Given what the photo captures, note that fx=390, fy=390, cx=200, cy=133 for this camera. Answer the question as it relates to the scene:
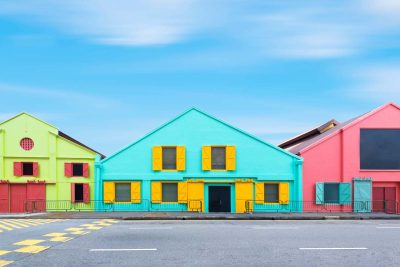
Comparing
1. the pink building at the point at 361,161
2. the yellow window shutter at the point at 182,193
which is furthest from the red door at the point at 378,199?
the yellow window shutter at the point at 182,193

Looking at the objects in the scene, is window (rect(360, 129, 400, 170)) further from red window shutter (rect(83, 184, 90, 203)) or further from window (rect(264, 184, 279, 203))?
red window shutter (rect(83, 184, 90, 203))

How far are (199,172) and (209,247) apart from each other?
14949 mm

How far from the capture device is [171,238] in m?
13.3

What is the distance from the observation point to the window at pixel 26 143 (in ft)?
87.9

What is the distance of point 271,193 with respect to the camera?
26438 millimetres

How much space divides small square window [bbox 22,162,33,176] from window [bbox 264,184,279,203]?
16.1 metres

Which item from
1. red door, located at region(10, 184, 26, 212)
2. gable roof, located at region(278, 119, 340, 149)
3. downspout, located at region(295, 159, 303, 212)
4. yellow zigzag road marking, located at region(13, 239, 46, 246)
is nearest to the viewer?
yellow zigzag road marking, located at region(13, 239, 46, 246)

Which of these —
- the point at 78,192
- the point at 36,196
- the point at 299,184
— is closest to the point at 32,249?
the point at 78,192

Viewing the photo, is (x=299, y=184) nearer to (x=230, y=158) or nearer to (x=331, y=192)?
(x=331, y=192)

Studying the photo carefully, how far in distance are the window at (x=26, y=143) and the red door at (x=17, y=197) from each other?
260cm

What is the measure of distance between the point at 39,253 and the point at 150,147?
16131 mm

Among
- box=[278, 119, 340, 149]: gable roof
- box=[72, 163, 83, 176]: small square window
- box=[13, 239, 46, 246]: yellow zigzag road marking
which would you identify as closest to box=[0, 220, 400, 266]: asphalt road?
box=[13, 239, 46, 246]: yellow zigzag road marking

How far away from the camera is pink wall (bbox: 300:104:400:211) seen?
2631cm

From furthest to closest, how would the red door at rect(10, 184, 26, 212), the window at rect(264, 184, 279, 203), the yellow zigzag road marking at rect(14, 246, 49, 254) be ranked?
the red door at rect(10, 184, 26, 212) → the window at rect(264, 184, 279, 203) → the yellow zigzag road marking at rect(14, 246, 49, 254)
